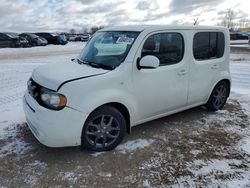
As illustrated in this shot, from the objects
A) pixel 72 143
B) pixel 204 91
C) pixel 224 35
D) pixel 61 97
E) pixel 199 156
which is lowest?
pixel 199 156

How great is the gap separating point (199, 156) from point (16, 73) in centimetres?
858

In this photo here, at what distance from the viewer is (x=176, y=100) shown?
179 inches

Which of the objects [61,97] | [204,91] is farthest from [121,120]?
[204,91]

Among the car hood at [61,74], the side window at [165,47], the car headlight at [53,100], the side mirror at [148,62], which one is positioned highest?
the side window at [165,47]

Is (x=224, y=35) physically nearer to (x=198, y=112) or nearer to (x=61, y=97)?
(x=198, y=112)

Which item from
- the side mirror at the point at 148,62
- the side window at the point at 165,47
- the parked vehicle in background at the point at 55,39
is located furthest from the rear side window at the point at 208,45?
the parked vehicle in background at the point at 55,39

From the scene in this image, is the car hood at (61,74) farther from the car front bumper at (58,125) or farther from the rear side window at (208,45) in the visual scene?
the rear side window at (208,45)

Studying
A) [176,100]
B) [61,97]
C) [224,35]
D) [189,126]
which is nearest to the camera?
[61,97]

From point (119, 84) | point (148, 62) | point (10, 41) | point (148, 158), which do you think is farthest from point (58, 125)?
point (10, 41)

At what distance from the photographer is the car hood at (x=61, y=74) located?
3.39 metres

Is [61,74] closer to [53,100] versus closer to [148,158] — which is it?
[53,100]

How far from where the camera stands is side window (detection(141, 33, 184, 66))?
408 centimetres

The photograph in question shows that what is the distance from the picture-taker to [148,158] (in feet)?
12.1

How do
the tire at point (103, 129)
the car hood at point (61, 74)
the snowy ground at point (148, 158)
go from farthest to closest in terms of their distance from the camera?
the tire at point (103, 129), the car hood at point (61, 74), the snowy ground at point (148, 158)
